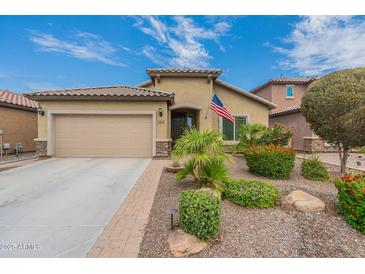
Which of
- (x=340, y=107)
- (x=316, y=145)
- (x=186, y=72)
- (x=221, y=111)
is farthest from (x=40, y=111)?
(x=316, y=145)

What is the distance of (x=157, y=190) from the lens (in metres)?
5.07

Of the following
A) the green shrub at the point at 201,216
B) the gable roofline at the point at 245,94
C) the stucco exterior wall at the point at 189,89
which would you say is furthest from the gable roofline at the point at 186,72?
the green shrub at the point at 201,216

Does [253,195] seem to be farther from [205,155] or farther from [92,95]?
[92,95]

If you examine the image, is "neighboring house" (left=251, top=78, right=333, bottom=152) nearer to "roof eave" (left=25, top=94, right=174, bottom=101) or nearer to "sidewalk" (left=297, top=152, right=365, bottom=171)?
"sidewalk" (left=297, top=152, right=365, bottom=171)

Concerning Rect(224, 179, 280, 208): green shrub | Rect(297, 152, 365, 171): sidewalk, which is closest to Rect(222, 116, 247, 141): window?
Rect(297, 152, 365, 171): sidewalk

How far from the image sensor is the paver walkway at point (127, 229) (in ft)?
8.33

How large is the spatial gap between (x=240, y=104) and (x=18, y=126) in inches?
603

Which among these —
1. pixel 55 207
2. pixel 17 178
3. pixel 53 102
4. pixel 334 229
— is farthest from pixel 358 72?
pixel 53 102

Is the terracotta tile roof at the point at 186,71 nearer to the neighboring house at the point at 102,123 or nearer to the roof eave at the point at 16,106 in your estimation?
the neighboring house at the point at 102,123

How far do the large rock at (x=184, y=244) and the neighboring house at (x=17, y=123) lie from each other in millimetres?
14249

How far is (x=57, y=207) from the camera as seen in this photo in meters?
3.98

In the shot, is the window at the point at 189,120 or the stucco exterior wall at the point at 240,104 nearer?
the stucco exterior wall at the point at 240,104
